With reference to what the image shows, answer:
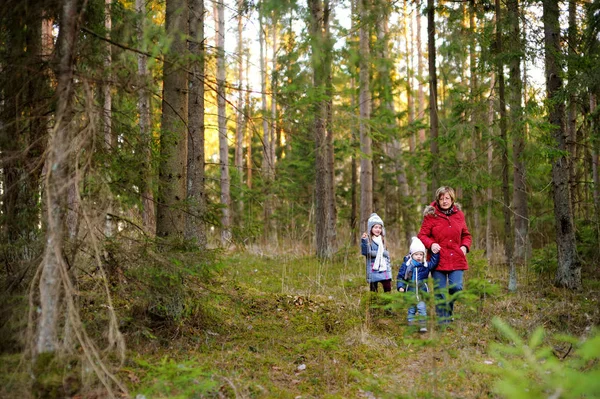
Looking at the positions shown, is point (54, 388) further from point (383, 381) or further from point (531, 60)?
point (531, 60)

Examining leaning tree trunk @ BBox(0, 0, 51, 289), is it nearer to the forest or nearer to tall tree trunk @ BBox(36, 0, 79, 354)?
the forest

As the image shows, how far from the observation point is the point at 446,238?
6.73 meters

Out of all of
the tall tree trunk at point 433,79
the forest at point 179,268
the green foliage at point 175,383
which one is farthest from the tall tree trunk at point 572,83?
the green foliage at point 175,383

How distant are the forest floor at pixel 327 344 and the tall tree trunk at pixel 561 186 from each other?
39 cm

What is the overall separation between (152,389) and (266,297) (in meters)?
4.15

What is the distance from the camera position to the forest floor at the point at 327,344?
389 centimetres

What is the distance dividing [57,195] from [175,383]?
1.62 metres

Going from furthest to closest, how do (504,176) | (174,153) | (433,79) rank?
1. (433,79)
2. (504,176)
3. (174,153)

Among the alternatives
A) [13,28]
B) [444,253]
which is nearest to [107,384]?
[13,28]

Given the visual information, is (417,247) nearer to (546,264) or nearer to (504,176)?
(504,176)

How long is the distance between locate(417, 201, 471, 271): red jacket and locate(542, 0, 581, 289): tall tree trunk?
9.63 ft

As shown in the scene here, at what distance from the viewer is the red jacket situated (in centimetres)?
668

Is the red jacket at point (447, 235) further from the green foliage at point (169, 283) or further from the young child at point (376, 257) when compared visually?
the green foliage at point (169, 283)

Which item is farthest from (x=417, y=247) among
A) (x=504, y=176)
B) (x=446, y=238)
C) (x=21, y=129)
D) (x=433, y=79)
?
(x=21, y=129)
